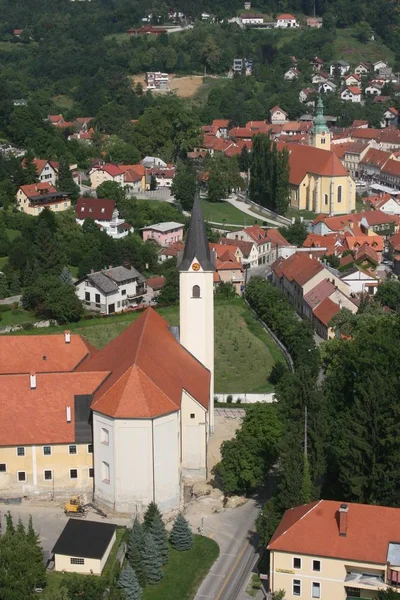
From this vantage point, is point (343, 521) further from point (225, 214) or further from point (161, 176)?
point (161, 176)

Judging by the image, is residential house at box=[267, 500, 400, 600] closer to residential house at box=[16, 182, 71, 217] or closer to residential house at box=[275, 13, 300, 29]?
residential house at box=[16, 182, 71, 217]

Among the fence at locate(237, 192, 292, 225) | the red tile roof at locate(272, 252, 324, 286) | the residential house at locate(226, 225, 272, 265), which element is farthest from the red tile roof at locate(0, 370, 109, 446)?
the fence at locate(237, 192, 292, 225)

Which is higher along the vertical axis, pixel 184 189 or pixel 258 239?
pixel 258 239

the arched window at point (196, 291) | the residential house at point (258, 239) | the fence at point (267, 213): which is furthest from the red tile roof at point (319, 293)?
the fence at point (267, 213)

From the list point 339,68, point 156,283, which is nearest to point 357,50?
point 339,68

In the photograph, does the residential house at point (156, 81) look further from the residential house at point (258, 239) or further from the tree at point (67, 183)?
the residential house at point (258, 239)
